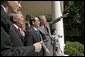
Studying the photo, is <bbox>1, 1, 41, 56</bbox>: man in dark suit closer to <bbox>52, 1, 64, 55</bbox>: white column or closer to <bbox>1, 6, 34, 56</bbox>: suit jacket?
<bbox>1, 6, 34, 56</bbox>: suit jacket

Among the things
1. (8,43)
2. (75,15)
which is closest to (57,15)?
(75,15)

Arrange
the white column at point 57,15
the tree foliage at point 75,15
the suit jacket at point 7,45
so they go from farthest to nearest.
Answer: the tree foliage at point 75,15 → the white column at point 57,15 → the suit jacket at point 7,45

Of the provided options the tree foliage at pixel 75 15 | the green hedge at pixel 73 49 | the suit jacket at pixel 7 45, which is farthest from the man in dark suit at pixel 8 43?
the tree foliage at pixel 75 15

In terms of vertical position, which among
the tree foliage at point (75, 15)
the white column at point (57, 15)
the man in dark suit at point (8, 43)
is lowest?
the tree foliage at point (75, 15)

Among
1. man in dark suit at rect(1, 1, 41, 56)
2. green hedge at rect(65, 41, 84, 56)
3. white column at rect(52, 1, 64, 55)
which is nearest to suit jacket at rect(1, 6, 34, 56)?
man in dark suit at rect(1, 1, 41, 56)

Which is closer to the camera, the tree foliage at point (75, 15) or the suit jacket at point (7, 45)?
the suit jacket at point (7, 45)

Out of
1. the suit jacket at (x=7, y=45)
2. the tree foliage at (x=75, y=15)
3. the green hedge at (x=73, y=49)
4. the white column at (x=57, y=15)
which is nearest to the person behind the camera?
the suit jacket at (x=7, y=45)

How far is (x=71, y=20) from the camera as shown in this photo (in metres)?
30.7

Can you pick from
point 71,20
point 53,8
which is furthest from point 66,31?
point 53,8

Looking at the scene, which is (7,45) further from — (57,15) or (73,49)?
(57,15)

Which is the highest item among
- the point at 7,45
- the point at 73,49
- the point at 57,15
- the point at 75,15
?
the point at 7,45

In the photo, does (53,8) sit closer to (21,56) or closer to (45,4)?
(45,4)

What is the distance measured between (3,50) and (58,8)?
1386 centimetres

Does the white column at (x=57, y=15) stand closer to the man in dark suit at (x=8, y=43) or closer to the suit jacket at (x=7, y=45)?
the man in dark suit at (x=8, y=43)
